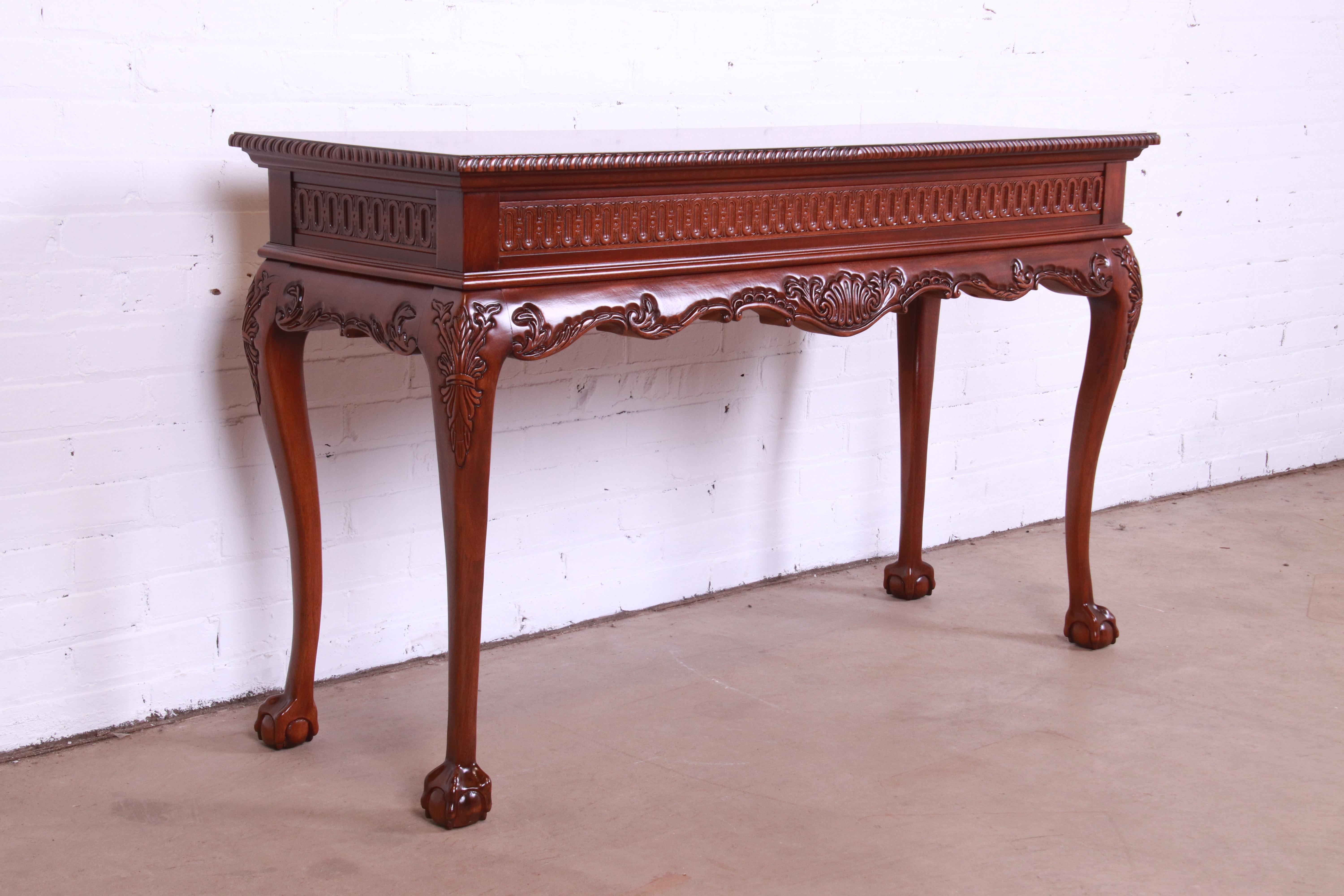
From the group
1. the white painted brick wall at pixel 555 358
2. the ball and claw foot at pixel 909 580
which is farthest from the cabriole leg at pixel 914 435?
the white painted brick wall at pixel 555 358

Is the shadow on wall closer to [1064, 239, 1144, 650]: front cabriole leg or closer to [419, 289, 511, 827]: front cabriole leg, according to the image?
[419, 289, 511, 827]: front cabriole leg

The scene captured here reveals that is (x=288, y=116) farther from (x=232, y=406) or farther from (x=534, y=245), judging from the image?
(x=534, y=245)

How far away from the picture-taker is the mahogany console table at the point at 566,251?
1981 millimetres

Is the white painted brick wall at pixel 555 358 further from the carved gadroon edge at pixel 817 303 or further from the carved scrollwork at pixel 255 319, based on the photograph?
the carved gadroon edge at pixel 817 303

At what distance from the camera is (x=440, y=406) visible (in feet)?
6.54

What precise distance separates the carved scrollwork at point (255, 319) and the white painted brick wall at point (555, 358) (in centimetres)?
22

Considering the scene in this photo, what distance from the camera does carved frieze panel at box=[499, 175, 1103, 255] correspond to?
6.64 ft

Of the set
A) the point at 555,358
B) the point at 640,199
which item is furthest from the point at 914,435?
the point at 640,199

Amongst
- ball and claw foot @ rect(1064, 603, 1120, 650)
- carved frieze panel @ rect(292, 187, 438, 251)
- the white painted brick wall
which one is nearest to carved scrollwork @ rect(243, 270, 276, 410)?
carved frieze panel @ rect(292, 187, 438, 251)

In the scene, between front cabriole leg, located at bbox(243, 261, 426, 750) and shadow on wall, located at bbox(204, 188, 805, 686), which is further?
shadow on wall, located at bbox(204, 188, 805, 686)

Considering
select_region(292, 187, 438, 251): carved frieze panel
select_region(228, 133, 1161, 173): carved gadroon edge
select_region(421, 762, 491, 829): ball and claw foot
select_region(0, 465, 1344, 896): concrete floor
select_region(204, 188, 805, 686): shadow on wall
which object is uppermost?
select_region(228, 133, 1161, 173): carved gadroon edge

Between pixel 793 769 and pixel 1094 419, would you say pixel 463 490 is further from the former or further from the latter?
pixel 1094 419

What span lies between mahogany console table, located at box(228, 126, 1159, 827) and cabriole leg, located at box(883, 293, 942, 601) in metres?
0.48

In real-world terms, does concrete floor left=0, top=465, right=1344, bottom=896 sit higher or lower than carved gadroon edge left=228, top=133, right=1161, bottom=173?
lower
